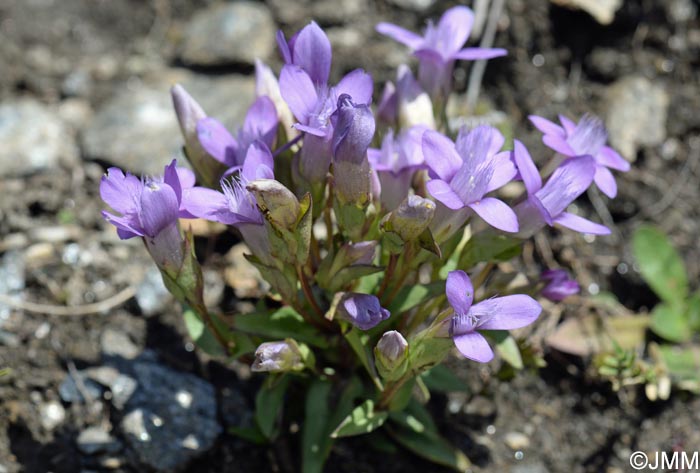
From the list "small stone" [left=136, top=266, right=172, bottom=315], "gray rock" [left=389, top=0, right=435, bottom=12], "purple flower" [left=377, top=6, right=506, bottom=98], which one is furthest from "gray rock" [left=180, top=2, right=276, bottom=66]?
"purple flower" [left=377, top=6, right=506, bottom=98]

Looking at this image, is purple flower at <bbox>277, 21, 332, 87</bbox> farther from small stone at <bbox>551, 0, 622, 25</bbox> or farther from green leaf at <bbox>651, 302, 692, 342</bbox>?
small stone at <bbox>551, 0, 622, 25</bbox>

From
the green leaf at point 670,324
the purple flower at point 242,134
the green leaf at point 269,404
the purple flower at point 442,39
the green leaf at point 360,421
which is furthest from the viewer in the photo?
the green leaf at point 670,324

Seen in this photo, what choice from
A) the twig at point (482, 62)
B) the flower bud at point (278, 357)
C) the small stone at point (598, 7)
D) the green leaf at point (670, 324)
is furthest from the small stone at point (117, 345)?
the small stone at point (598, 7)

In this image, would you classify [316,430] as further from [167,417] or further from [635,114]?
[635,114]

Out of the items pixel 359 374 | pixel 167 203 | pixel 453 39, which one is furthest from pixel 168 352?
pixel 453 39

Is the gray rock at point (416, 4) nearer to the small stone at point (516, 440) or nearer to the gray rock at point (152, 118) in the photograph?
the gray rock at point (152, 118)

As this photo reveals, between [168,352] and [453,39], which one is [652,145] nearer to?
[453,39]
